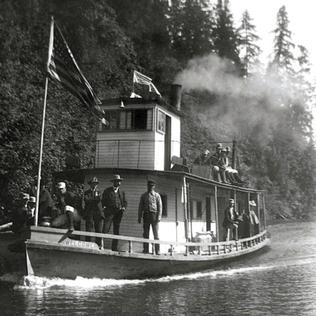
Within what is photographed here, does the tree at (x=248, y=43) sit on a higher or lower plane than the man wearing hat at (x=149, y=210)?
higher

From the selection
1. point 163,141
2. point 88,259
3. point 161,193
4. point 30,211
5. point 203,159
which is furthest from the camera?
point 203,159

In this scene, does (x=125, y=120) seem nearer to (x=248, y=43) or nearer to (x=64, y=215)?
(x=64, y=215)

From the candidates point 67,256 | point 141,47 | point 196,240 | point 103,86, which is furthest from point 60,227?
point 141,47

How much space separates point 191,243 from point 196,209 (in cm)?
409

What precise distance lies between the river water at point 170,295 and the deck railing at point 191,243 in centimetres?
87

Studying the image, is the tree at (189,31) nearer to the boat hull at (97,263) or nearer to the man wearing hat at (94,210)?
the boat hull at (97,263)

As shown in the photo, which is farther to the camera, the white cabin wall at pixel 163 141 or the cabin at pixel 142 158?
the white cabin wall at pixel 163 141

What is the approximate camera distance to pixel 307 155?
60906 mm

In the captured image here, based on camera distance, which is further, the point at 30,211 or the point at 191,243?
the point at 191,243

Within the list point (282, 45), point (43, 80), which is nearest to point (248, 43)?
point (282, 45)

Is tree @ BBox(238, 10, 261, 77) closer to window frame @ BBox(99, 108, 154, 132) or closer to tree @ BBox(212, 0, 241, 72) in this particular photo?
tree @ BBox(212, 0, 241, 72)

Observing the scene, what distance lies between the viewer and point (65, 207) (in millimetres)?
12133

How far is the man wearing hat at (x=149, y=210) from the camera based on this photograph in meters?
13.5

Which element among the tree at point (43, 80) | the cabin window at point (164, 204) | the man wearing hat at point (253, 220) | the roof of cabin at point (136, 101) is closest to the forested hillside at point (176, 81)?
the tree at point (43, 80)
